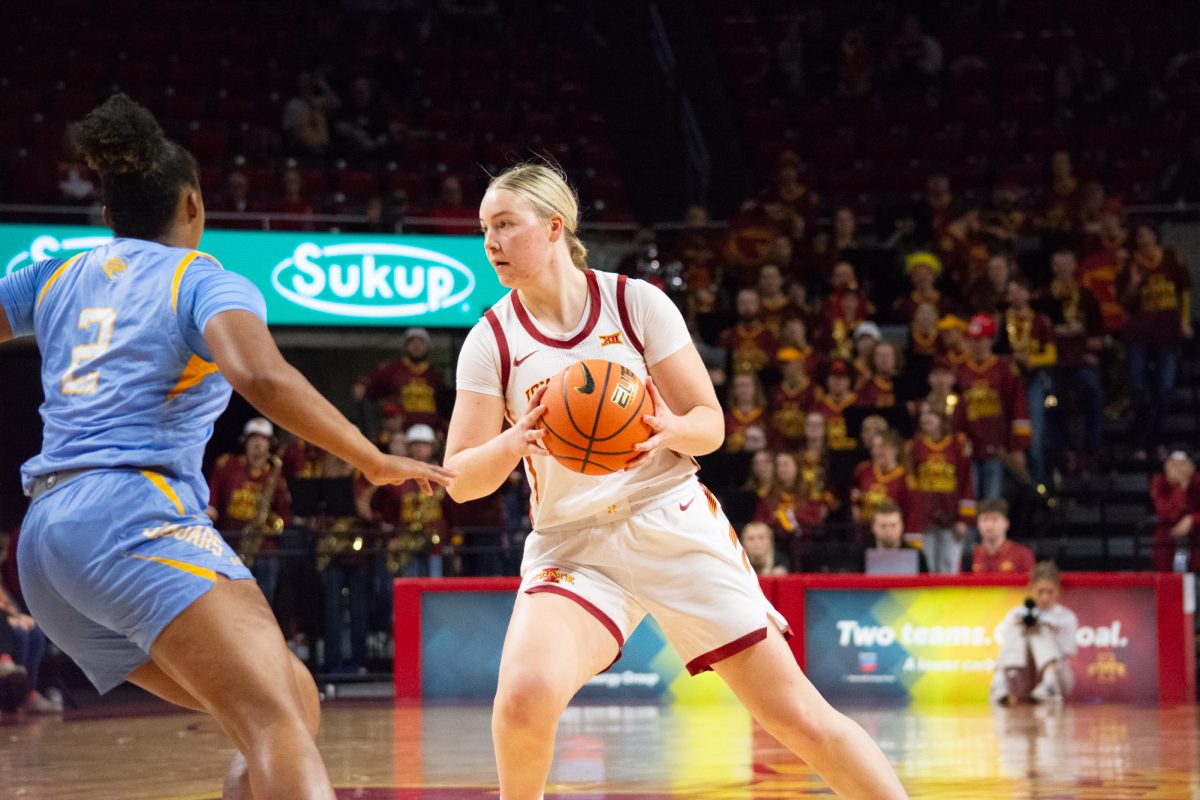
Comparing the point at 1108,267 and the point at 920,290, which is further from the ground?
→ the point at 1108,267

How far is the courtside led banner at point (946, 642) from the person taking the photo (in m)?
11.6

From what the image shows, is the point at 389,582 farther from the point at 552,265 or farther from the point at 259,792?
the point at 259,792

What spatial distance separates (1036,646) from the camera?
11.3 meters

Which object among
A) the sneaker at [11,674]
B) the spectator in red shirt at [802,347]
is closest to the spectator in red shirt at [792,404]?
the spectator in red shirt at [802,347]

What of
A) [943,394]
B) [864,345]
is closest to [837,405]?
[864,345]

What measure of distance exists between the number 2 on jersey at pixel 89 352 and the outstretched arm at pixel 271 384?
0.29 metres

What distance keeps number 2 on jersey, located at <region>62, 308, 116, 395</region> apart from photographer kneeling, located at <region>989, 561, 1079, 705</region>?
8.73 meters

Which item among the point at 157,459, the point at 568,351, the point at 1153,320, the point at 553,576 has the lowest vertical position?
the point at 553,576

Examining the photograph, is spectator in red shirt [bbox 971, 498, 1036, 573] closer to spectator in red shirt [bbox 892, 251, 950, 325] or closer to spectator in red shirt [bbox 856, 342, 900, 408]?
spectator in red shirt [bbox 856, 342, 900, 408]

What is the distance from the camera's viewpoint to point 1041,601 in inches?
445

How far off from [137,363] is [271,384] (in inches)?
14.6

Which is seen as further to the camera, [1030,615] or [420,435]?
[420,435]

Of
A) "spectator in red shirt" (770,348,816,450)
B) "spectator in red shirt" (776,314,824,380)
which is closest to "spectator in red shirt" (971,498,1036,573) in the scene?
"spectator in red shirt" (770,348,816,450)

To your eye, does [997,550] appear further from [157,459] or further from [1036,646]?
[157,459]
